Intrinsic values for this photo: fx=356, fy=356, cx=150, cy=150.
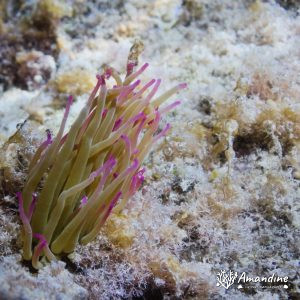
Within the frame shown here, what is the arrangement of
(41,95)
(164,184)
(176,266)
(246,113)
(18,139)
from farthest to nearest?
(41,95), (246,113), (164,184), (18,139), (176,266)

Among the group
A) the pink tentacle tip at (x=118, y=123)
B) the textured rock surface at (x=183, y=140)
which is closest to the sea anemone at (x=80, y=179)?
the pink tentacle tip at (x=118, y=123)

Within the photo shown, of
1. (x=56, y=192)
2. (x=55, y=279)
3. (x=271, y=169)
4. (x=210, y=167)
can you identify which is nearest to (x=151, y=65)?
(x=210, y=167)

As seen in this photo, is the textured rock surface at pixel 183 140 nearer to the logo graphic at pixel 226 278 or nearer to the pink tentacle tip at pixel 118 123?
the logo graphic at pixel 226 278

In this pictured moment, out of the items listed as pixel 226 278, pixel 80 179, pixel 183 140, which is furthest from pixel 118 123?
pixel 226 278

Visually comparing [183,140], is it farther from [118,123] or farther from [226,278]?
[226,278]

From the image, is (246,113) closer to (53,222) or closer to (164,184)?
(164,184)

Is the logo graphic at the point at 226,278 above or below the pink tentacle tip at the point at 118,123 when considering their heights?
below
